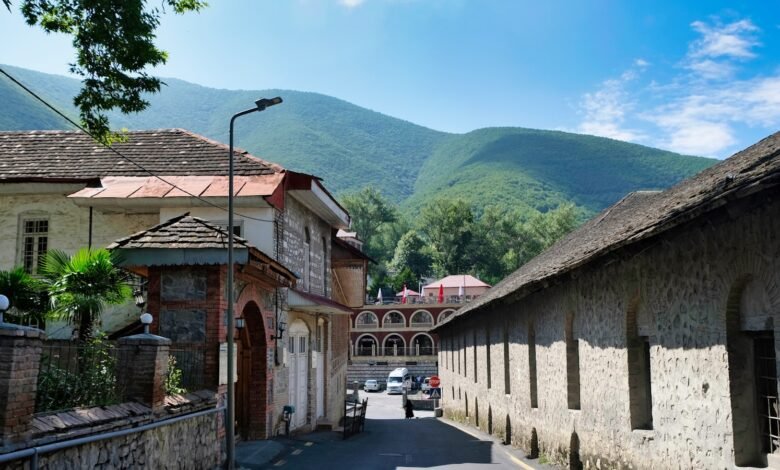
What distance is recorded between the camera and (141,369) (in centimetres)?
1100

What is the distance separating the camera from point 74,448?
329 inches

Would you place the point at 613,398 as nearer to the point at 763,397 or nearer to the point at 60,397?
the point at 763,397

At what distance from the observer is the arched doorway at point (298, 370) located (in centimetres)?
2300

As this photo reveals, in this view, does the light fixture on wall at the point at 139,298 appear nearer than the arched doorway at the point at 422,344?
Yes

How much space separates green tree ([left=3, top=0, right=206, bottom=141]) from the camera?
11.5 m

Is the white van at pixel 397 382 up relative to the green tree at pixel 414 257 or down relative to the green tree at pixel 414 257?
down

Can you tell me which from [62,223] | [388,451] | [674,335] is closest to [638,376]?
[674,335]

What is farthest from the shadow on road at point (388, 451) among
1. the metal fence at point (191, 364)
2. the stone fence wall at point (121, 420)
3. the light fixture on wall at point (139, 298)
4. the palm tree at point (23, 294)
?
the palm tree at point (23, 294)

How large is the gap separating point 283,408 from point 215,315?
7.55m

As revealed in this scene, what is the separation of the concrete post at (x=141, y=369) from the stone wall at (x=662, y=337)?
22.6 feet

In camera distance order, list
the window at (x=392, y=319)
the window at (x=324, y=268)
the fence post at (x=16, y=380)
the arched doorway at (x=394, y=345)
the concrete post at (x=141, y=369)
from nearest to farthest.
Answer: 1. the fence post at (x=16, y=380)
2. the concrete post at (x=141, y=369)
3. the window at (x=324, y=268)
4. the window at (x=392, y=319)
5. the arched doorway at (x=394, y=345)

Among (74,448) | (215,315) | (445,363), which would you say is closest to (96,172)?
(215,315)

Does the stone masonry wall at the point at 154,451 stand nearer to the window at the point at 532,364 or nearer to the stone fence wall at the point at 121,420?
the stone fence wall at the point at 121,420

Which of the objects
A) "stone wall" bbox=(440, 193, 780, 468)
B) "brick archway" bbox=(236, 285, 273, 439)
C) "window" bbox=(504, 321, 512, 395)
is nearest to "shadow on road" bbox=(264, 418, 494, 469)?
"brick archway" bbox=(236, 285, 273, 439)
